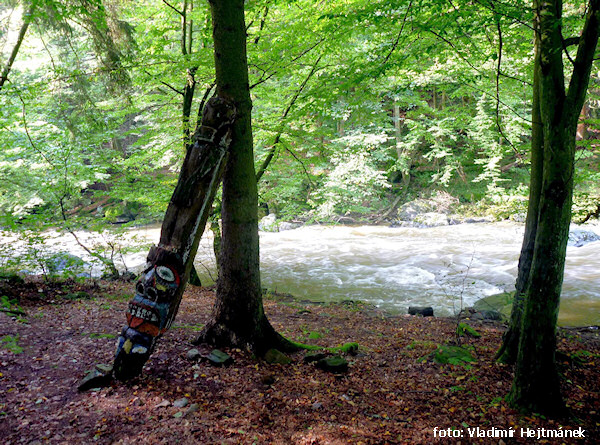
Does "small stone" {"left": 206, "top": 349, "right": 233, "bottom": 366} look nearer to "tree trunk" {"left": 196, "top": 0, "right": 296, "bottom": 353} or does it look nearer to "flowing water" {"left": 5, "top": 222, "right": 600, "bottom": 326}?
"tree trunk" {"left": 196, "top": 0, "right": 296, "bottom": 353}

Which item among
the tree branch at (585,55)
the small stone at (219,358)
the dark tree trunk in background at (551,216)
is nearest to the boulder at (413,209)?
the dark tree trunk in background at (551,216)

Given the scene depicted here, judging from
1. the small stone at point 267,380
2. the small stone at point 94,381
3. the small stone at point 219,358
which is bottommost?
the small stone at point 267,380

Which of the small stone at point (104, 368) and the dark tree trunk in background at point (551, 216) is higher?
the dark tree trunk in background at point (551, 216)

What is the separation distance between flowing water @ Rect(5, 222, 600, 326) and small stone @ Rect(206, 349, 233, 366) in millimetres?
5229

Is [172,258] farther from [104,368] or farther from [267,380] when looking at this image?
[267,380]

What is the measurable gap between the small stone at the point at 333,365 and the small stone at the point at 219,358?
1.09m

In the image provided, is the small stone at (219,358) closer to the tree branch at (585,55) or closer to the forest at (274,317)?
the forest at (274,317)

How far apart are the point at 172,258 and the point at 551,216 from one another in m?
3.47

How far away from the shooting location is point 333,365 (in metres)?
4.24

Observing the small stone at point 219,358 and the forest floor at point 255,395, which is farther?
the small stone at point 219,358

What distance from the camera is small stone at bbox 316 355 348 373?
4.23 metres

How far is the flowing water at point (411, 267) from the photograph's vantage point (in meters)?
9.51

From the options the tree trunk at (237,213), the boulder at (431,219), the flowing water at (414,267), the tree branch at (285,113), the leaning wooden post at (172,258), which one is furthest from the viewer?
the boulder at (431,219)

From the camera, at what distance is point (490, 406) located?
11.5 feet
